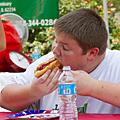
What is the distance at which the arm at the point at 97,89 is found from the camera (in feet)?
4.86

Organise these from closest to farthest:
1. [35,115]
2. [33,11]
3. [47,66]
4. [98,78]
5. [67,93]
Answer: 1. [67,93]
2. [35,115]
3. [47,66]
4. [98,78]
5. [33,11]

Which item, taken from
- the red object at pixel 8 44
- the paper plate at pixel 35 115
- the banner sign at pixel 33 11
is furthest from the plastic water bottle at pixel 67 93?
the banner sign at pixel 33 11

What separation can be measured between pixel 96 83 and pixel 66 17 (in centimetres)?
39

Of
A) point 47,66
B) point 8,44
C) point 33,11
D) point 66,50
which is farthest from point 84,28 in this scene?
point 33,11

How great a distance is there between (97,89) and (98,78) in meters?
0.19

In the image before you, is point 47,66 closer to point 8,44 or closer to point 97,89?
point 97,89

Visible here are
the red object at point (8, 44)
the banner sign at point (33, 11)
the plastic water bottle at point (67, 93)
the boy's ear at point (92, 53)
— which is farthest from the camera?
the banner sign at point (33, 11)

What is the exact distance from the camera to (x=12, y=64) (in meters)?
3.15

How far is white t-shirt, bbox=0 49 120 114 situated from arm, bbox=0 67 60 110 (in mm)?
100

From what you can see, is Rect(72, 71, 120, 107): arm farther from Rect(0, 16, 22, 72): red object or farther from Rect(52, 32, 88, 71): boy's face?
Rect(0, 16, 22, 72): red object

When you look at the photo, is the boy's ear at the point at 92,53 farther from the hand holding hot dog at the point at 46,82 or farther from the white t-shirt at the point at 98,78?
the hand holding hot dog at the point at 46,82

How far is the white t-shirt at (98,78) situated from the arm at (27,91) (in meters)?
0.10

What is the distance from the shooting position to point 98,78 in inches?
66.4

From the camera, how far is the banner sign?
3988mm
